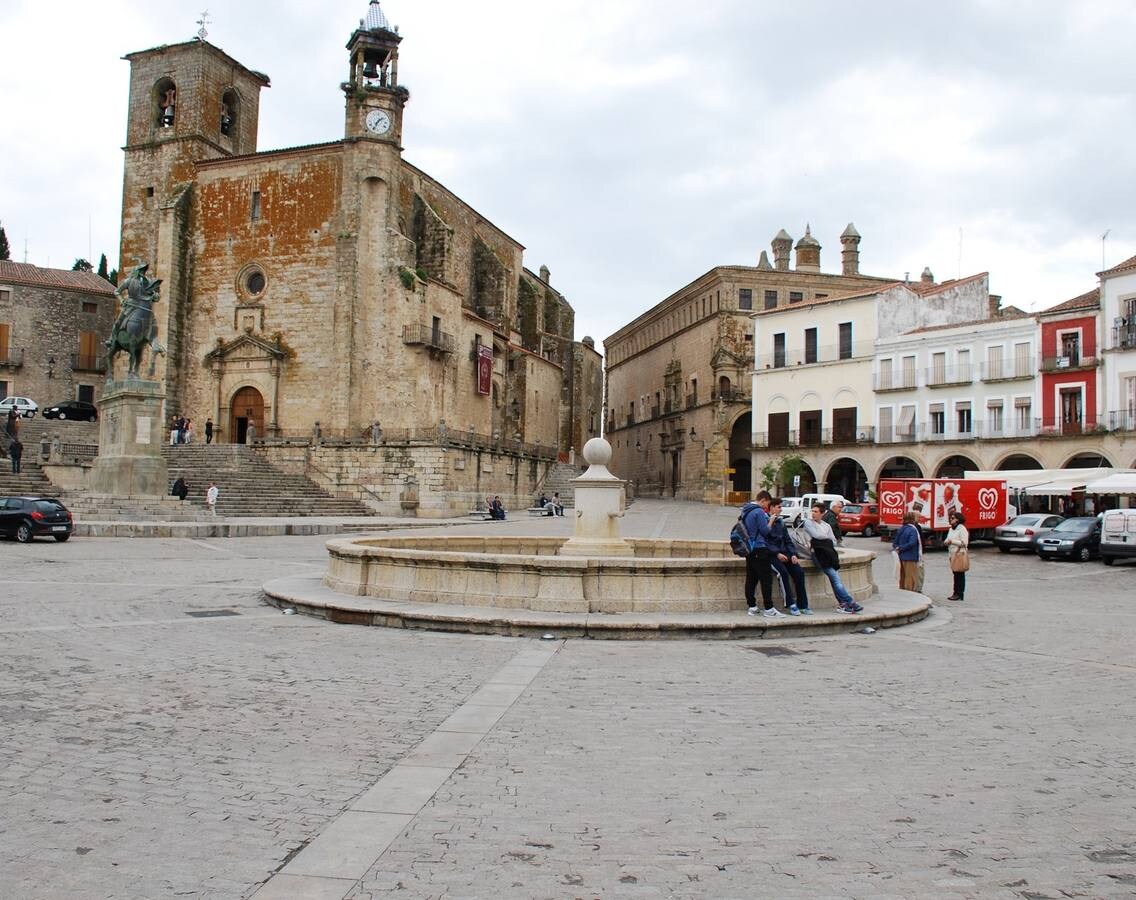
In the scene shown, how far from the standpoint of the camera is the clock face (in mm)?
42469

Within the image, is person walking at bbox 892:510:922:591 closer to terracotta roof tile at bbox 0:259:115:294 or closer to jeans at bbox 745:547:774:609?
jeans at bbox 745:547:774:609

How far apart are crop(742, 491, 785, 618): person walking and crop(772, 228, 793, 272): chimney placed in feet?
183

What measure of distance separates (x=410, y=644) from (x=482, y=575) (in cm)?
155

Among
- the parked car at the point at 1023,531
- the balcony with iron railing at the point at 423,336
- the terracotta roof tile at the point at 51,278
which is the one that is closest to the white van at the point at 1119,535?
the parked car at the point at 1023,531

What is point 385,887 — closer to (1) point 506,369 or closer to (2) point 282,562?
(2) point 282,562

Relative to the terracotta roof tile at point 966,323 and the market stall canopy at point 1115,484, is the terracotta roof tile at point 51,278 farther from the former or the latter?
the market stall canopy at point 1115,484

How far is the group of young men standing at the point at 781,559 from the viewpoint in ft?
33.0

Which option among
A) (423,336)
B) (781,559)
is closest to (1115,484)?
(781,559)

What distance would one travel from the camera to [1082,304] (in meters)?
38.8

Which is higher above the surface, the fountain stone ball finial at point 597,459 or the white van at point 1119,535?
the fountain stone ball finial at point 597,459

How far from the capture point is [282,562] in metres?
17.8

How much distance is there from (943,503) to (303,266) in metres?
30.0

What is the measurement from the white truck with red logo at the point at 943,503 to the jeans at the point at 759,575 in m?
17.9

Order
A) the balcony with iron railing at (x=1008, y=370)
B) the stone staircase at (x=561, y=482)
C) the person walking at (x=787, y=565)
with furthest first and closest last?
the stone staircase at (x=561, y=482)
the balcony with iron railing at (x=1008, y=370)
the person walking at (x=787, y=565)
